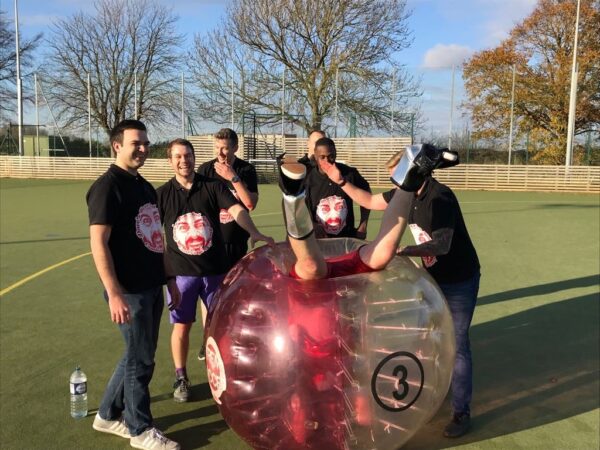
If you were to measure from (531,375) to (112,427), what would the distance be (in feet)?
11.4

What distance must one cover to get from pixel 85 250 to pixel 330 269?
27.2ft

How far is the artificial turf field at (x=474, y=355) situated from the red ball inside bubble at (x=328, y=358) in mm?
945

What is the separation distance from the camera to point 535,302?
22.3ft

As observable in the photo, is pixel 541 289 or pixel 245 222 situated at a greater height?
pixel 245 222

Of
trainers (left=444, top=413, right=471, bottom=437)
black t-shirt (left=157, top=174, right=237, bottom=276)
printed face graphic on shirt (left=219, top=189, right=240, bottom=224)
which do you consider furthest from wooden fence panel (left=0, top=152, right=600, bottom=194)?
trainers (left=444, top=413, right=471, bottom=437)

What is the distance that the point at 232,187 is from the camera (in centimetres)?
521

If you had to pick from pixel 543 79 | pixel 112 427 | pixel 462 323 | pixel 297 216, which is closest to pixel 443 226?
pixel 462 323

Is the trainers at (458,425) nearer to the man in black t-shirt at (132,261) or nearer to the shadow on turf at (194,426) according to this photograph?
the shadow on turf at (194,426)

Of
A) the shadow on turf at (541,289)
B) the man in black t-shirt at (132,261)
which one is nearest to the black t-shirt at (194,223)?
the man in black t-shirt at (132,261)

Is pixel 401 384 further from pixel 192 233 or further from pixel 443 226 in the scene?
pixel 192 233

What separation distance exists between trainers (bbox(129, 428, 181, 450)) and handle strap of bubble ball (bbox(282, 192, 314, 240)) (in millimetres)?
1962

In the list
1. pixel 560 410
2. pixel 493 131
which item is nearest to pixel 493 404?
pixel 560 410

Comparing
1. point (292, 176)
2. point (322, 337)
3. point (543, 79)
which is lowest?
point (322, 337)

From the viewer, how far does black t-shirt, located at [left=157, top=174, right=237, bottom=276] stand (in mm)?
4367
